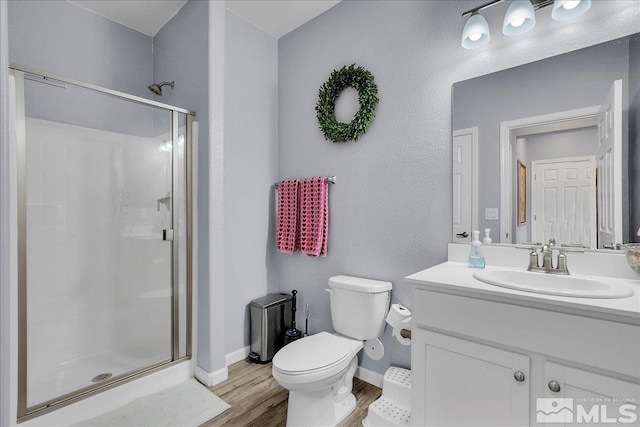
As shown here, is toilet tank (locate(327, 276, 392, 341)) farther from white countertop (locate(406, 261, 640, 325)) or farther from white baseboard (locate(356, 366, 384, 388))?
white countertop (locate(406, 261, 640, 325))

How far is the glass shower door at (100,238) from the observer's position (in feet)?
5.77

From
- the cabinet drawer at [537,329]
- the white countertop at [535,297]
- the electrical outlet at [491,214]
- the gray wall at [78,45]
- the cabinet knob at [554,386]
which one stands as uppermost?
the gray wall at [78,45]

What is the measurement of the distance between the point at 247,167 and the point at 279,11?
3.95 ft

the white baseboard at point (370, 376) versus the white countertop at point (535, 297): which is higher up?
the white countertop at point (535, 297)

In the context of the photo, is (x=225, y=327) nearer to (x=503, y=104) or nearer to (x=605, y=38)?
(x=503, y=104)

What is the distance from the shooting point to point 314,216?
2.26m

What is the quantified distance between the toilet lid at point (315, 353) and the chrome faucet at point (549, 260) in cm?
101

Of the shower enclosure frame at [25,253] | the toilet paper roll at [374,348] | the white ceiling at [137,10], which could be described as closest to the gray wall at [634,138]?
the toilet paper roll at [374,348]

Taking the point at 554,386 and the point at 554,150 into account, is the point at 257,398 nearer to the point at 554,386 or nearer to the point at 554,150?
the point at 554,386

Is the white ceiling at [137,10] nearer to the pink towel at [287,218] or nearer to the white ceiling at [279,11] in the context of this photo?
the white ceiling at [279,11]

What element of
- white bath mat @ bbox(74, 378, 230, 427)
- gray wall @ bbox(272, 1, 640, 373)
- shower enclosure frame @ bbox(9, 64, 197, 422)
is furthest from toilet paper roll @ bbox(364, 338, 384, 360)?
shower enclosure frame @ bbox(9, 64, 197, 422)

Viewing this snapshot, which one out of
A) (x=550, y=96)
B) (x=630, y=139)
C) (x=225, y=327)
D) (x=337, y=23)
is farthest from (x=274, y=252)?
(x=630, y=139)

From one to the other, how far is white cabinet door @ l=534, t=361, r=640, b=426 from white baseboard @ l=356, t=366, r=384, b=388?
1067 mm

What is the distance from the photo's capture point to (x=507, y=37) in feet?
5.05
